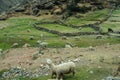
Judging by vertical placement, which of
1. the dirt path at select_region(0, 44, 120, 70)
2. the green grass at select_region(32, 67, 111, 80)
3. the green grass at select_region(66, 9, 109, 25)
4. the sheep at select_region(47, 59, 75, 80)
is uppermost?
the sheep at select_region(47, 59, 75, 80)

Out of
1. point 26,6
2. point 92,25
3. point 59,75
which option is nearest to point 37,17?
point 26,6

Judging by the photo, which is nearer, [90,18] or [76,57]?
[76,57]

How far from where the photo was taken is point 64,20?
142 meters

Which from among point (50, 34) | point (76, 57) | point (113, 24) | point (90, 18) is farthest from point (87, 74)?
point (90, 18)

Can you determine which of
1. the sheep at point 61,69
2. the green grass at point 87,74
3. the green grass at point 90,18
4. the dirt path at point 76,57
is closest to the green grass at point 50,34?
the green grass at point 90,18

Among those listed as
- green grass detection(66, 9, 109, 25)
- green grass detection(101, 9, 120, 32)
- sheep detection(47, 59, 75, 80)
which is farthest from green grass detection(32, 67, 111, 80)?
green grass detection(66, 9, 109, 25)

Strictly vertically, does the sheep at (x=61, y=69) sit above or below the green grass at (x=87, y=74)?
above

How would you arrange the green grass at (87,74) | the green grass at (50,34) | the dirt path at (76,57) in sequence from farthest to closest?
the green grass at (50,34) < the dirt path at (76,57) < the green grass at (87,74)

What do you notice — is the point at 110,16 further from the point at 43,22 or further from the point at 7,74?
the point at 7,74

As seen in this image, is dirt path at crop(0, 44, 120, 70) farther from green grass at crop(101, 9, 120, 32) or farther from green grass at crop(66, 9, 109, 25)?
green grass at crop(66, 9, 109, 25)

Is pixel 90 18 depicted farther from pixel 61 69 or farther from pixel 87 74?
pixel 61 69

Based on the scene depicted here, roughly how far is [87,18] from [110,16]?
8.69 m

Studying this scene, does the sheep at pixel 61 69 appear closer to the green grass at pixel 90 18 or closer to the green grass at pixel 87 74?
the green grass at pixel 87 74

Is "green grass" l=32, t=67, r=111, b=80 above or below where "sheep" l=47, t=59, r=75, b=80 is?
below
